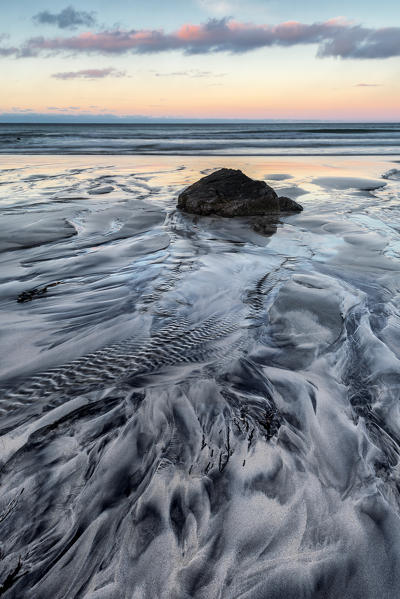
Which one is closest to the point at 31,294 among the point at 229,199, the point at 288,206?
the point at 229,199

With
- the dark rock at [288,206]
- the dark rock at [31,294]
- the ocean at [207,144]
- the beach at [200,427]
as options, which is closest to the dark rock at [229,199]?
the dark rock at [288,206]

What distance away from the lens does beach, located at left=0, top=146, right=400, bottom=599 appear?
1345 mm

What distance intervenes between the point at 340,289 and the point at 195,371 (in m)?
2.00

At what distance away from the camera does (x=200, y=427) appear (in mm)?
1942

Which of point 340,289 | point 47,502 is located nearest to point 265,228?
point 340,289

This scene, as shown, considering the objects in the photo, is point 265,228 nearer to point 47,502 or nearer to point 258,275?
point 258,275

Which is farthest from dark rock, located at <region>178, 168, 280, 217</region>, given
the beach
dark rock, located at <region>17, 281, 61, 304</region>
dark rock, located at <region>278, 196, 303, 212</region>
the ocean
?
the ocean

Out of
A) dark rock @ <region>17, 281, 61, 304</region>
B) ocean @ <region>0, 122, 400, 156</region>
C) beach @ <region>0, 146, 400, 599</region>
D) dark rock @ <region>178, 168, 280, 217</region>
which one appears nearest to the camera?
beach @ <region>0, 146, 400, 599</region>

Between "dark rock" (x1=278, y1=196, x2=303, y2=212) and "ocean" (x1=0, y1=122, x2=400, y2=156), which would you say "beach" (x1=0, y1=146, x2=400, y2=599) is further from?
"ocean" (x1=0, y1=122, x2=400, y2=156)

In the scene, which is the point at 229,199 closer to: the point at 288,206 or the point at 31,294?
the point at 288,206

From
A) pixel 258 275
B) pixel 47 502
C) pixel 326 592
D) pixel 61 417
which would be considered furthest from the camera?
pixel 258 275

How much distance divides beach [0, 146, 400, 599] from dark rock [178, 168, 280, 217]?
286 cm

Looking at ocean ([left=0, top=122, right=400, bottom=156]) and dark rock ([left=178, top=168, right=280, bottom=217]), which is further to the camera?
ocean ([left=0, top=122, right=400, bottom=156])

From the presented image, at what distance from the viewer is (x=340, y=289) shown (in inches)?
143
